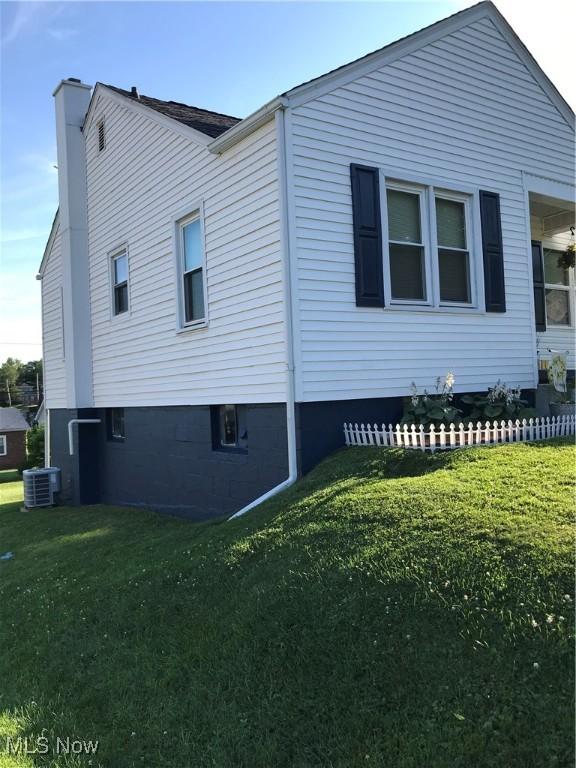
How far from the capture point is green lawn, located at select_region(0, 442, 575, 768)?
307 cm

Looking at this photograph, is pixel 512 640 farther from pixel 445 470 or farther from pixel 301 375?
pixel 301 375

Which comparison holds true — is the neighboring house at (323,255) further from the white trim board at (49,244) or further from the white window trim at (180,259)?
the white trim board at (49,244)

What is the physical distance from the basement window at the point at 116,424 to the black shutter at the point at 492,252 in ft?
23.9

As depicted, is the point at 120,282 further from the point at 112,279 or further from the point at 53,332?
the point at 53,332

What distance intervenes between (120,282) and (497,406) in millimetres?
7406

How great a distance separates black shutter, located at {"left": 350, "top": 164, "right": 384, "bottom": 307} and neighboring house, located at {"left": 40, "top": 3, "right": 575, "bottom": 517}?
23 mm

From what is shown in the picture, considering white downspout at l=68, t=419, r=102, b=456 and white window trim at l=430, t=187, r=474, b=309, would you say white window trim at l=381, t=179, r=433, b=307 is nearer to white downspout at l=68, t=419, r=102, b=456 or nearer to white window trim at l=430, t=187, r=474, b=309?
white window trim at l=430, t=187, r=474, b=309

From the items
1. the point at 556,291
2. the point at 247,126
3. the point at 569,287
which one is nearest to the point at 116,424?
the point at 247,126

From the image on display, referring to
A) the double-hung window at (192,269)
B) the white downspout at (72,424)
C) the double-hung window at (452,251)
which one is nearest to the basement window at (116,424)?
the white downspout at (72,424)

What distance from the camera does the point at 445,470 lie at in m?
5.90

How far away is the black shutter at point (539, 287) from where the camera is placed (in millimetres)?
10703

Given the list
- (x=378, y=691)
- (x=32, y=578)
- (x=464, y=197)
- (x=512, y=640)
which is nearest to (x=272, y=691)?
(x=378, y=691)

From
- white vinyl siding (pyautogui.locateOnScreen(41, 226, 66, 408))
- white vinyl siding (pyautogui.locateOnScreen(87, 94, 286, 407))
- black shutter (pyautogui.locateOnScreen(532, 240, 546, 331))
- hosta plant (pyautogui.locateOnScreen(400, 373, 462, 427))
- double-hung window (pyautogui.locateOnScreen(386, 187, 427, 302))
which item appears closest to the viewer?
hosta plant (pyautogui.locateOnScreen(400, 373, 462, 427))

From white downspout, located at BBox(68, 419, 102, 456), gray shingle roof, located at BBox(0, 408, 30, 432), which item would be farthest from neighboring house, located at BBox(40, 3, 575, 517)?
gray shingle roof, located at BBox(0, 408, 30, 432)
